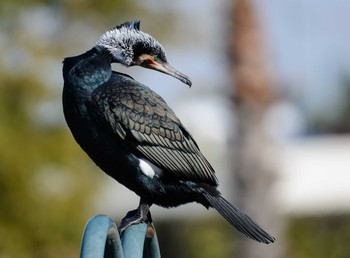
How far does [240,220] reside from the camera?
3975 mm

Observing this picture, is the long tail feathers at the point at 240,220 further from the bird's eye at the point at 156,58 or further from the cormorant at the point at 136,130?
the bird's eye at the point at 156,58

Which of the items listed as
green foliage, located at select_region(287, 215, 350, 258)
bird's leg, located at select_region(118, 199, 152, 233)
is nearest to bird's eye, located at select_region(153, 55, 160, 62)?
bird's leg, located at select_region(118, 199, 152, 233)

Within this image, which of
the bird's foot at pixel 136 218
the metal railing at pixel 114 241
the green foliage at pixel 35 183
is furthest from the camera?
the green foliage at pixel 35 183

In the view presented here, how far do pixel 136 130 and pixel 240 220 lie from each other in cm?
48

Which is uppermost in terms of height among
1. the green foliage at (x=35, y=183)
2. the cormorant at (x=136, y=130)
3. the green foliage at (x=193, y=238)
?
the green foliage at (x=193, y=238)

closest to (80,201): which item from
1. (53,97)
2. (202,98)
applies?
(53,97)

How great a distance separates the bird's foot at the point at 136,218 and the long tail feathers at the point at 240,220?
276 millimetres

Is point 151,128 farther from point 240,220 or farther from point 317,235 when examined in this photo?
point 317,235

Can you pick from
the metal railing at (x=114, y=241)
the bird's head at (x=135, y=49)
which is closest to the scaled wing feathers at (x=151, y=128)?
the bird's head at (x=135, y=49)

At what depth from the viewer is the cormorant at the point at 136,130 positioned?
12.8 ft

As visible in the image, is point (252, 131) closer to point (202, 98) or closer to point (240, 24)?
point (240, 24)

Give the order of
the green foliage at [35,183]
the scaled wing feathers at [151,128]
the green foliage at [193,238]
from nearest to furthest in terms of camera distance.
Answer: the scaled wing feathers at [151,128] → the green foliage at [35,183] → the green foliage at [193,238]

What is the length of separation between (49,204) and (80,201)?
12.7 inches

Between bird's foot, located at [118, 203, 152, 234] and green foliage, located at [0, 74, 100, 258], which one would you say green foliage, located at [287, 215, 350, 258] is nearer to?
green foliage, located at [0, 74, 100, 258]
